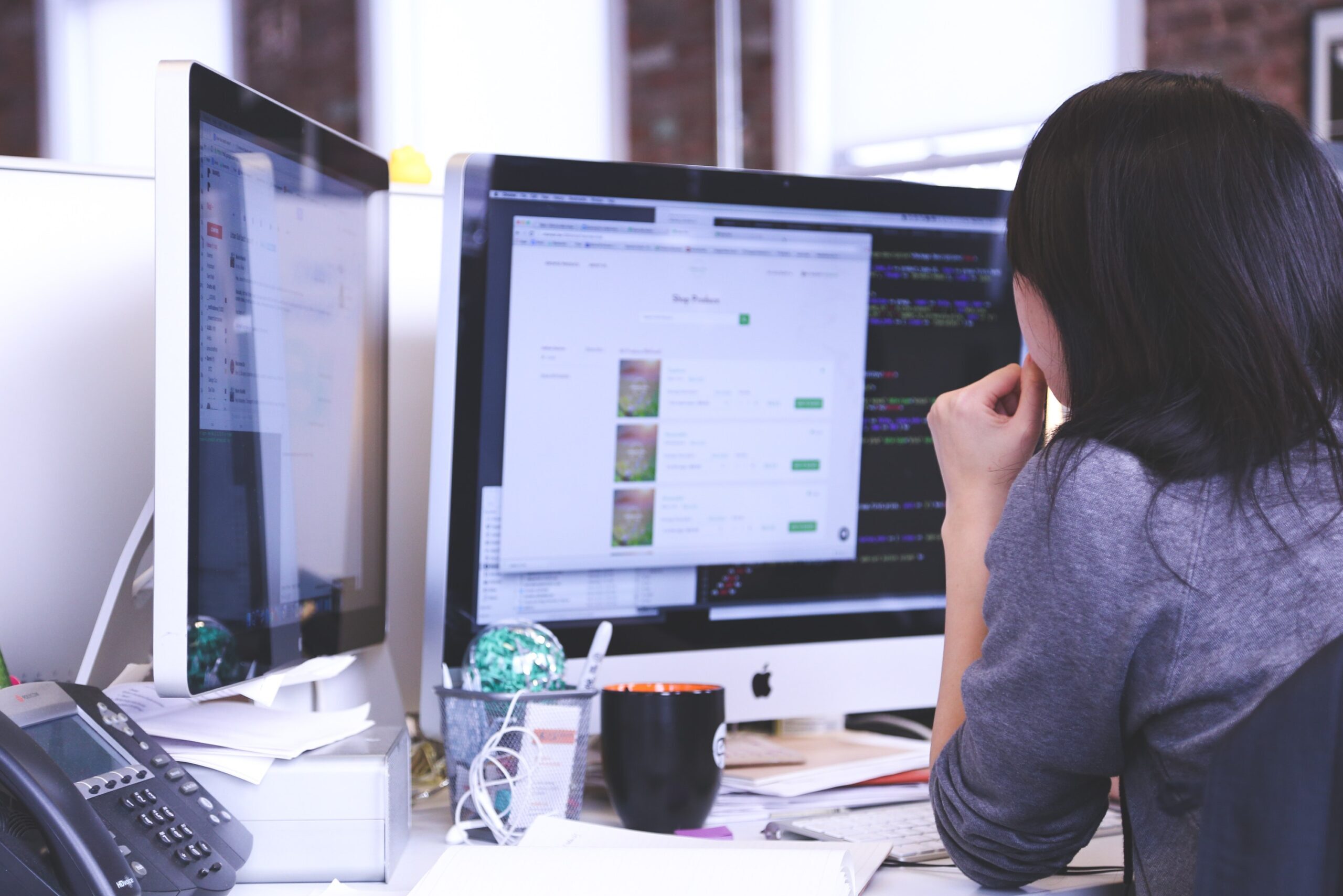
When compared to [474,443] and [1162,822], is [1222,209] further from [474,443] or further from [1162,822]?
[474,443]

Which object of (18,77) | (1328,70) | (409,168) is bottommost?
(409,168)

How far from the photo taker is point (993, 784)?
0.63 meters

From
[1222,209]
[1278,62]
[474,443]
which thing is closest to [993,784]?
[1222,209]

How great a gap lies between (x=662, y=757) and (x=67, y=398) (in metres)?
0.50

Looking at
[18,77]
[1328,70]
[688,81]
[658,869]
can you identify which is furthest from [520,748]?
[18,77]

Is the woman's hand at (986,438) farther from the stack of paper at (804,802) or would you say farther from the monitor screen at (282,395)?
the monitor screen at (282,395)

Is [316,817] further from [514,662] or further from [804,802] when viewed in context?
[804,802]

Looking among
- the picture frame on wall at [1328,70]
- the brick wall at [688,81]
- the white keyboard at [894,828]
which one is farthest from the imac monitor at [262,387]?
the brick wall at [688,81]

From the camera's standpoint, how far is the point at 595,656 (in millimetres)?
848

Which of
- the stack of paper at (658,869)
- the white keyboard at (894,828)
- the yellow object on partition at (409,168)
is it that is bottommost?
the white keyboard at (894,828)

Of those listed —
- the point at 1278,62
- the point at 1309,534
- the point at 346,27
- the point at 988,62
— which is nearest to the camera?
the point at 1309,534

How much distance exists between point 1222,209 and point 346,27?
408 cm

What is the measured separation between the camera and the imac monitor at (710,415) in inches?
34.6

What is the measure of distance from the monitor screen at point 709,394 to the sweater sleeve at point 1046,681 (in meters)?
0.31
